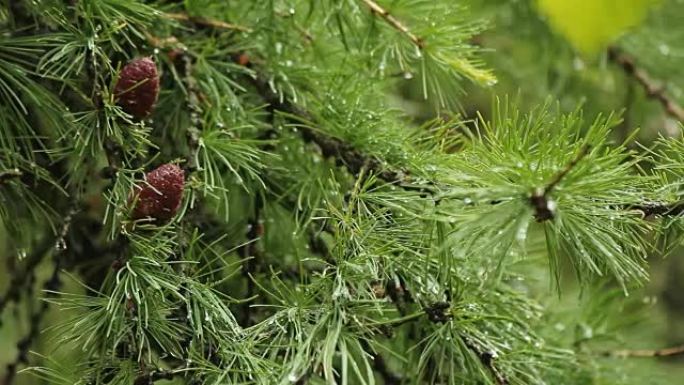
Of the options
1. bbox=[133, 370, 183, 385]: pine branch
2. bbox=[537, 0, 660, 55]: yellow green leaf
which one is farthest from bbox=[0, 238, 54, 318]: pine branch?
bbox=[537, 0, 660, 55]: yellow green leaf

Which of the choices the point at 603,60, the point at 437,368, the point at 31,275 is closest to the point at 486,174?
the point at 437,368

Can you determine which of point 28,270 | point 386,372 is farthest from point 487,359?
point 28,270

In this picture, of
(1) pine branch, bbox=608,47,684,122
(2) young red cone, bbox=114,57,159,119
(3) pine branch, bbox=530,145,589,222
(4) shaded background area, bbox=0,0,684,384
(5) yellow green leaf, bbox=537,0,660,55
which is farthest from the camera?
(1) pine branch, bbox=608,47,684,122

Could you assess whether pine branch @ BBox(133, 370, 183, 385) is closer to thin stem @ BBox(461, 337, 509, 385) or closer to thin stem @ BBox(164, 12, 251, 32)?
thin stem @ BBox(461, 337, 509, 385)

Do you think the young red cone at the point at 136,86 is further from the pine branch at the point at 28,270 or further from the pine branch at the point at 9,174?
the pine branch at the point at 28,270

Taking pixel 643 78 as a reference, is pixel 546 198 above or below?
below

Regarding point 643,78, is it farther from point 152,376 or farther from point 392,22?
point 152,376

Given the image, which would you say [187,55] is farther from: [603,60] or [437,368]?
[603,60]

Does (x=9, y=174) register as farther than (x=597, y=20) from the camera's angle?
Yes
